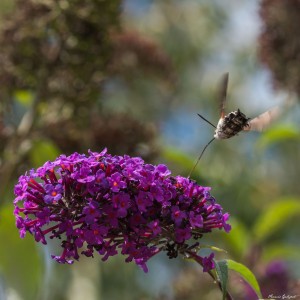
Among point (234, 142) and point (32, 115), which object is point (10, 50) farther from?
point (234, 142)

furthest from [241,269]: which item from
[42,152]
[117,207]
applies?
[42,152]

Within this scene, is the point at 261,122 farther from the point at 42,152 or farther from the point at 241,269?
the point at 42,152

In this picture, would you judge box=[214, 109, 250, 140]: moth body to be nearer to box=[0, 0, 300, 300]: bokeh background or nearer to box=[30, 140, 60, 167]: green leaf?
box=[0, 0, 300, 300]: bokeh background

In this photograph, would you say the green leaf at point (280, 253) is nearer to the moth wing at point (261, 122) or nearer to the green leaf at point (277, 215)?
the green leaf at point (277, 215)

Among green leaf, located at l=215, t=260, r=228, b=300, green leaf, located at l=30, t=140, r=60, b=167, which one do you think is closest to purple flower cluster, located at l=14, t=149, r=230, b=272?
green leaf, located at l=215, t=260, r=228, b=300

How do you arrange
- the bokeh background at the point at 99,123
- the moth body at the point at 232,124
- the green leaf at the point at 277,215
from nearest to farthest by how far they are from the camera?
the moth body at the point at 232,124
the bokeh background at the point at 99,123
the green leaf at the point at 277,215

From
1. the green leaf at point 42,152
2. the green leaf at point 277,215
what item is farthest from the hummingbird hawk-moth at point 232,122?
the green leaf at point 277,215

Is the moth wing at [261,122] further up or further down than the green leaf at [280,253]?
further down
